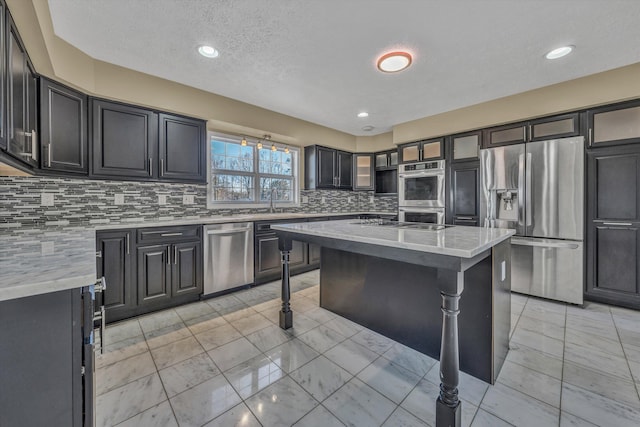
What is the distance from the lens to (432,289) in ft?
6.32

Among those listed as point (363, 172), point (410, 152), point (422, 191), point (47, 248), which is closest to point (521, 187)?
point (422, 191)

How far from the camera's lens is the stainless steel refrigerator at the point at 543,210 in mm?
2914

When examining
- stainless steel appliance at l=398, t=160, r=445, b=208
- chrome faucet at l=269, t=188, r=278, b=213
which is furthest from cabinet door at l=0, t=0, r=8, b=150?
stainless steel appliance at l=398, t=160, r=445, b=208

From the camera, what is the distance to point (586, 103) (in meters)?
2.84

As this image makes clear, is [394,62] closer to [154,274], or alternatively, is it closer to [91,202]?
[154,274]

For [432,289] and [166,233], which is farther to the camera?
[166,233]

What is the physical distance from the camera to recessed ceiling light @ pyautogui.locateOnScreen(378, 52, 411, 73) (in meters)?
2.44

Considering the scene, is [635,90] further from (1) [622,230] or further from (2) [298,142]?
(2) [298,142]

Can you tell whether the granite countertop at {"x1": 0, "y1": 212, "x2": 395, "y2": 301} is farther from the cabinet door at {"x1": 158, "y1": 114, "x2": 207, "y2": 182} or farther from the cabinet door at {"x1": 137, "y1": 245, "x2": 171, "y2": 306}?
the cabinet door at {"x1": 158, "y1": 114, "x2": 207, "y2": 182}

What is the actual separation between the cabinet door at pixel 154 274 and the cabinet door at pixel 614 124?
480 centimetres

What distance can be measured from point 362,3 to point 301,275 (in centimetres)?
338

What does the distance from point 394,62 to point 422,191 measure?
2.25m

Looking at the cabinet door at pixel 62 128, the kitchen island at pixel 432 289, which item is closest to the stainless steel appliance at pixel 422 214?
the kitchen island at pixel 432 289

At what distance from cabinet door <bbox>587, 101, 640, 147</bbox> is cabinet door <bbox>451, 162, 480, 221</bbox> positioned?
3.79 ft
